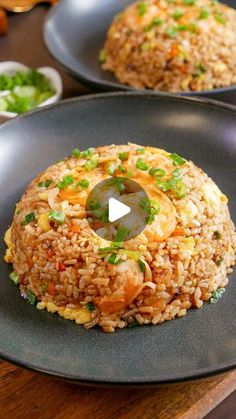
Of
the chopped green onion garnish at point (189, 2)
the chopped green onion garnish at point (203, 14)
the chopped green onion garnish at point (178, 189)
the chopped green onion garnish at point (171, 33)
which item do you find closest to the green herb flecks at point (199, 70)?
the chopped green onion garnish at point (171, 33)

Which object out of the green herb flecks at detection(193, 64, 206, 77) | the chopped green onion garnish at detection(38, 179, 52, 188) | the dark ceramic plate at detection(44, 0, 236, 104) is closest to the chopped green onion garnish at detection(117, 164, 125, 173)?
the chopped green onion garnish at detection(38, 179, 52, 188)

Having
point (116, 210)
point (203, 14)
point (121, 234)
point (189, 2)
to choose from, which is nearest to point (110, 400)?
point (121, 234)

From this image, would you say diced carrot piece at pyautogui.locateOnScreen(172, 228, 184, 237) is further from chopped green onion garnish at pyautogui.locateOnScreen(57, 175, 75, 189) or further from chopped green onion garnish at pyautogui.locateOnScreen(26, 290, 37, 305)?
chopped green onion garnish at pyautogui.locateOnScreen(26, 290, 37, 305)

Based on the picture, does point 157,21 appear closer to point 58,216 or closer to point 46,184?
point 46,184

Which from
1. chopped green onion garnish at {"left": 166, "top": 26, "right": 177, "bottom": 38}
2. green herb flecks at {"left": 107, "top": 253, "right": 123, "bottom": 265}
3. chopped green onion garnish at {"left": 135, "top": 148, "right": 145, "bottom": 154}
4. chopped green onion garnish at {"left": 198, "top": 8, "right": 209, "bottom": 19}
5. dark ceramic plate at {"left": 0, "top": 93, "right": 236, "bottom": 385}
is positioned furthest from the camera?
chopped green onion garnish at {"left": 198, "top": 8, "right": 209, "bottom": 19}

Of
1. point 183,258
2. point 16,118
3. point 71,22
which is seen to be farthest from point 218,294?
A: point 71,22

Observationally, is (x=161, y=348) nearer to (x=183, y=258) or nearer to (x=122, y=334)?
(x=122, y=334)
